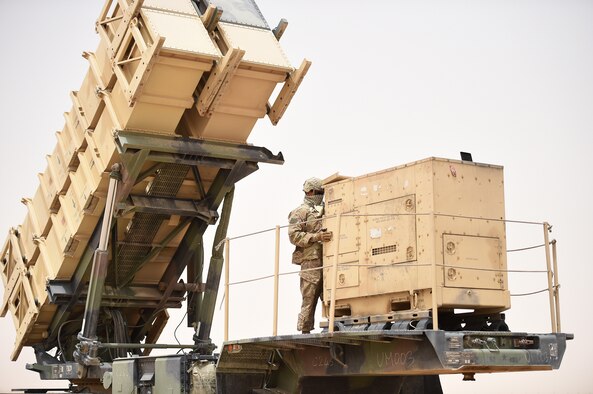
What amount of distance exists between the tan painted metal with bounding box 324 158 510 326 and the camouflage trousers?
243 mm

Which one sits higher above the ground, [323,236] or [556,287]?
[323,236]

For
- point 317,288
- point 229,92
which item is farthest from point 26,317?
point 317,288

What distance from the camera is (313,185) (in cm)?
1046

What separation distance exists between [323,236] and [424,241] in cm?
121

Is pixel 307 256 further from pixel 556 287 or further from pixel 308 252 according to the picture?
pixel 556 287

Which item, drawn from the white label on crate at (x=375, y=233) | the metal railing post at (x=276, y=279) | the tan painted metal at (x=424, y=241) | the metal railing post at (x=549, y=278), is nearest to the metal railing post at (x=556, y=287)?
the metal railing post at (x=549, y=278)

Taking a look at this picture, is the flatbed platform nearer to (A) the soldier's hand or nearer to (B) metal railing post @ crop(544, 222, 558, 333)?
(B) metal railing post @ crop(544, 222, 558, 333)

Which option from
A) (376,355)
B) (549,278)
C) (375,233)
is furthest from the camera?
(375,233)

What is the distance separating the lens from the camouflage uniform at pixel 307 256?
1012cm

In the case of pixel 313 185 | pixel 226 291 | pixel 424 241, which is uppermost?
pixel 313 185

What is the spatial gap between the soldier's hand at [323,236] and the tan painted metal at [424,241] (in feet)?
0.42

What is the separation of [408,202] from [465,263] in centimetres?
74

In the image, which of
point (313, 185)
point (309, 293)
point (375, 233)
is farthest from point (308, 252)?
point (375, 233)

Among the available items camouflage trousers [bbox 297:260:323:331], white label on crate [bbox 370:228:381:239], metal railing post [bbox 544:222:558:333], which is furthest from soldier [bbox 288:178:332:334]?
metal railing post [bbox 544:222:558:333]
